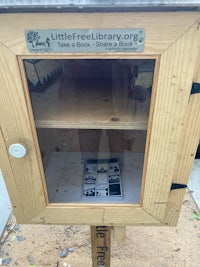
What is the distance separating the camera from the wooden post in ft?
2.67

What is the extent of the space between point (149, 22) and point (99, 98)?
25 cm

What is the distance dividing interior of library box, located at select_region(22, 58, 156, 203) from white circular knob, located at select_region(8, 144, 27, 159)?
0.15 feet

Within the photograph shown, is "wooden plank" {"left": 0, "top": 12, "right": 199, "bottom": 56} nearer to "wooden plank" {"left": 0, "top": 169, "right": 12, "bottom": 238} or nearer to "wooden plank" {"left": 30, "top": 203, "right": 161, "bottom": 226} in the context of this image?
"wooden plank" {"left": 30, "top": 203, "right": 161, "bottom": 226}

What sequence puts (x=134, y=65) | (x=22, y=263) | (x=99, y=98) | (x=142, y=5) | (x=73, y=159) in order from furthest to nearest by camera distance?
1. (x=22, y=263)
2. (x=73, y=159)
3. (x=99, y=98)
4. (x=134, y=65)
5. (x=142, y=5)

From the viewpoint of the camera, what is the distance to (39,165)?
0.56 metres

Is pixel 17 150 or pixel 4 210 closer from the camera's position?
pixel 17 150

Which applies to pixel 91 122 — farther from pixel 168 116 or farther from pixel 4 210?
pixel 4 210

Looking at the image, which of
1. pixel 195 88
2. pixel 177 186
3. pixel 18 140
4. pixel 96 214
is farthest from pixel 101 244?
pixel 195 88

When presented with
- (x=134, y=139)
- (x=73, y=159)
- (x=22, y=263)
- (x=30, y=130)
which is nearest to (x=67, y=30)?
(x=30, y=130)

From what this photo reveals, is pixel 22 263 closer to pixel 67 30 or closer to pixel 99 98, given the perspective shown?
pixel 99 98

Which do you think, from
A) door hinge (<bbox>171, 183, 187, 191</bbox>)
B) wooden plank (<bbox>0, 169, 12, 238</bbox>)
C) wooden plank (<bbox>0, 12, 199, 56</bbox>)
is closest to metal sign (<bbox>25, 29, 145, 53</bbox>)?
wooden plank (<bbox>0, 12, 199, 56</bbox>)

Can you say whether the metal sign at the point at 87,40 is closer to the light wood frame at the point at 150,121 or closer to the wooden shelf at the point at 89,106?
the light wood frame at the point at 150,121

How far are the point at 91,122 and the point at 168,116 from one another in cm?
17

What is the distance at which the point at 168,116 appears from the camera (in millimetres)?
472
